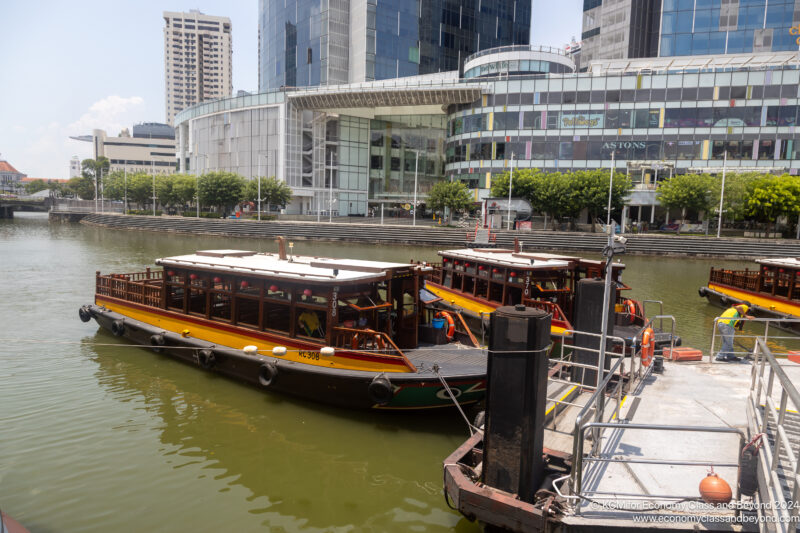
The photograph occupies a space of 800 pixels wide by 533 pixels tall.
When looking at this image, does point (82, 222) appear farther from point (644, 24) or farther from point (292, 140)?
point (644, 24)

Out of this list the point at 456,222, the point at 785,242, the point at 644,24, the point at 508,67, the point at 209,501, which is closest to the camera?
the point at 209,501

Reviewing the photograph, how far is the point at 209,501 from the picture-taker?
7027 mm

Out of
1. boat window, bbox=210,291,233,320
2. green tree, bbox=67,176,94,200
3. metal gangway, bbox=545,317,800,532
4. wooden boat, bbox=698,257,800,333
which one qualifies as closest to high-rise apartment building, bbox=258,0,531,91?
green tree, bbox=67,176,94,200

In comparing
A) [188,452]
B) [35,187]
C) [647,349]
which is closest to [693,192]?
[647,349]

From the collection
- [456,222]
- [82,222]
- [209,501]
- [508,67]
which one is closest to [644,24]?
[508,67]

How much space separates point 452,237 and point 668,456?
4152cm

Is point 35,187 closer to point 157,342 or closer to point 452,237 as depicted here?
point 452,237

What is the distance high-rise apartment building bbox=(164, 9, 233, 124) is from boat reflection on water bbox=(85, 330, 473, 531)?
538 ft

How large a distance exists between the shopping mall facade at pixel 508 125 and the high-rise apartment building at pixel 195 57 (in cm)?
8557

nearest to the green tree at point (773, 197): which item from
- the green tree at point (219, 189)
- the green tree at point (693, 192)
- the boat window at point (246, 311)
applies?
the green tree at point (693, 192)

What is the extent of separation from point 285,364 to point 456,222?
50014 millimetres

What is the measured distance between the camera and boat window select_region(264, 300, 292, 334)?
1078cm

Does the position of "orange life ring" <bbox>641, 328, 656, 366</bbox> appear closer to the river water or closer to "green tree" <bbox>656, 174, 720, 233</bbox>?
the river water

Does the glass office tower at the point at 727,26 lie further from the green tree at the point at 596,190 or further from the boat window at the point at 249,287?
the boat window at the point at 249,287
